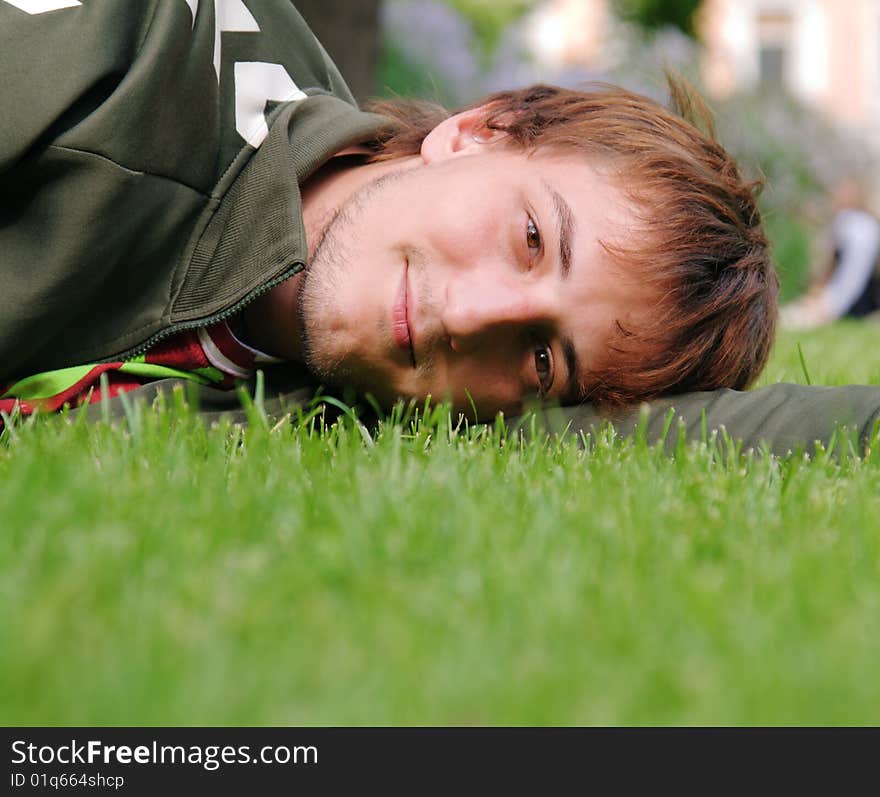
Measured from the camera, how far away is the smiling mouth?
2.53 meters

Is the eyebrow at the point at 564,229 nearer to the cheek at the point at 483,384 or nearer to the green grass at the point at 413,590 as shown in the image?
the cheek at the point at 483,384

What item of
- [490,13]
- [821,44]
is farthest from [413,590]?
[490,13]

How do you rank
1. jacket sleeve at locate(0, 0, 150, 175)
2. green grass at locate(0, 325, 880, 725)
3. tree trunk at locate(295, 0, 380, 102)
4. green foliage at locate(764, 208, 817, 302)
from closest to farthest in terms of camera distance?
green grass at locate(0, 325, 880, 725) < jacket sleeve at locate(0, 0, 150, 175) < tree trunk at locate(295, 0, 380, 102) < green foliage at locate(764, 208, 817, 302)

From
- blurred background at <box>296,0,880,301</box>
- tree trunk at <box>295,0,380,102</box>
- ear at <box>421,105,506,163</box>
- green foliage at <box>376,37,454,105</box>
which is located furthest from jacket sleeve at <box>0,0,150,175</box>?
green foliage at <box>376,37,454,105</box>

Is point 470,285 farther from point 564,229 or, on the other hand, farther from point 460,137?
point 460,137

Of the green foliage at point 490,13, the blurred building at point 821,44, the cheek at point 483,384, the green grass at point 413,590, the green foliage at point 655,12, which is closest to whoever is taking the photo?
the green grass at point 413,590

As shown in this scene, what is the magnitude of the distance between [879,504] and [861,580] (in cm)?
47

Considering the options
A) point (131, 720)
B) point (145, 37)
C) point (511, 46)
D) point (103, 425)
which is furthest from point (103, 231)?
point (511, 46)

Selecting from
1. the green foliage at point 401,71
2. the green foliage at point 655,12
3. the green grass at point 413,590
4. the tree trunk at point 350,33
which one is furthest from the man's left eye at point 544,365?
the green foliage at point 655,12

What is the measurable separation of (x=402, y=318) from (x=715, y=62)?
21.1 m

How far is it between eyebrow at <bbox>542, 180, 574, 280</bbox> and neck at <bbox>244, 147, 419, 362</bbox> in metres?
0.45

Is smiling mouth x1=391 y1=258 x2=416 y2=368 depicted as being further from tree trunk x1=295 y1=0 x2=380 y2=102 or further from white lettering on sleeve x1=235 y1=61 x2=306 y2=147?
tree trunk x1=295 y1=0 x2=380 y2=102

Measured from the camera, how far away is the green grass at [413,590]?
102 cm
